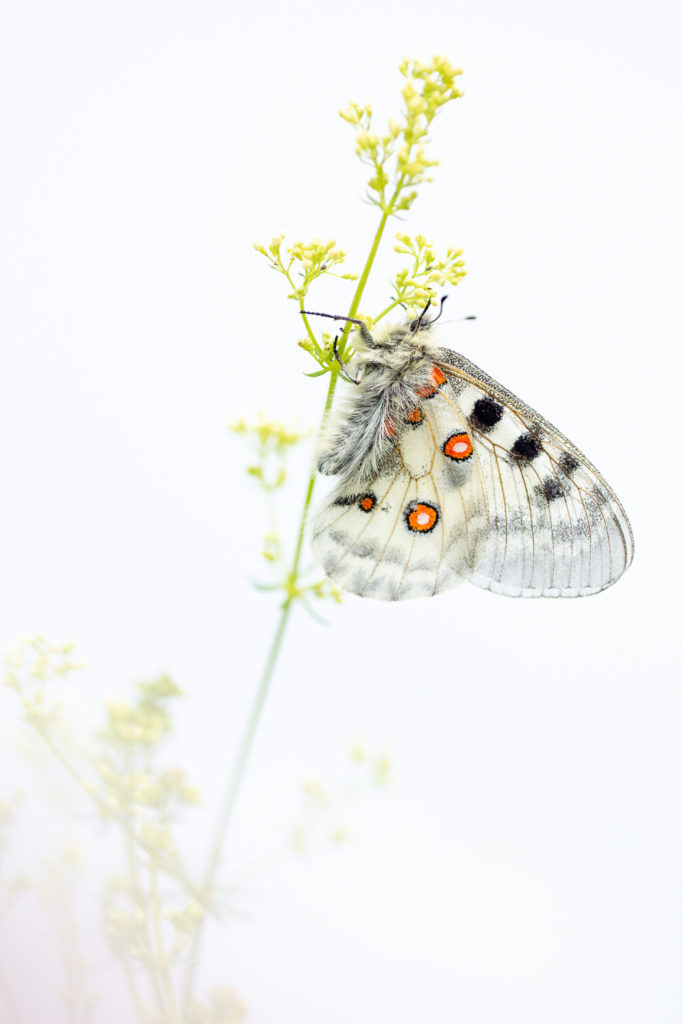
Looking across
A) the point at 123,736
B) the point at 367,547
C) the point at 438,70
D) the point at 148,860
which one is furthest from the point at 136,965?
the point at 438,70

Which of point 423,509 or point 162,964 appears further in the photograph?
point 423,509

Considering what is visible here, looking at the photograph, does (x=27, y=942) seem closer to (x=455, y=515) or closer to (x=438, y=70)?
(x=455, y=515)

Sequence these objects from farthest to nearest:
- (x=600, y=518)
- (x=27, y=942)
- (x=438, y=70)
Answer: (x=600, y=518) < (x=27, y=942) < (x=438, y=70)

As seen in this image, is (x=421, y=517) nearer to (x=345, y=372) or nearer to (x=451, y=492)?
(x=451, y=492)

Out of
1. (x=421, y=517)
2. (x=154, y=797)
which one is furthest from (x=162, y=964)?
(x=421, y=517)

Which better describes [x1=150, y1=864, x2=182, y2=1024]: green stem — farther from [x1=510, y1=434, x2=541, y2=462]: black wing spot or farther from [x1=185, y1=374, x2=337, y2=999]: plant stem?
[x1=510, y1=434, x2=541, y2=462]: black wing spot

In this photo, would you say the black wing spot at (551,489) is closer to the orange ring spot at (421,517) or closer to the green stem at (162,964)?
the orange ring spot at (421,517)
